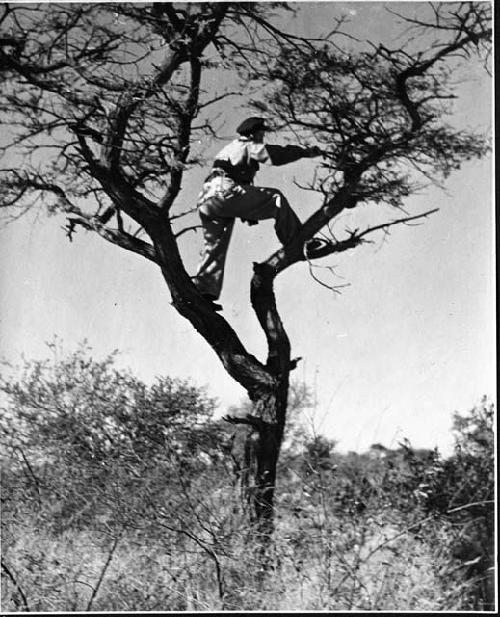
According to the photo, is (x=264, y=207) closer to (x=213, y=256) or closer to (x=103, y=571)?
(x=213, y=256)

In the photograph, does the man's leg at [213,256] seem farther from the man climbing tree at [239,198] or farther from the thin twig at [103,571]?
the thin twig at [103,571]

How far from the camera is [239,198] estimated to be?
5457 millimetres

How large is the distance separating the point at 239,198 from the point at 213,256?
0.33 metres

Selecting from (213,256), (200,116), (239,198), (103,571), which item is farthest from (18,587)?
(200,116)

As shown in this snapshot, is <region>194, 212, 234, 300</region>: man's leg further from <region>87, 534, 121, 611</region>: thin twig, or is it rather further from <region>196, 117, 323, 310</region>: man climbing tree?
<region>87, 534, 121, 611</region>: thin twig

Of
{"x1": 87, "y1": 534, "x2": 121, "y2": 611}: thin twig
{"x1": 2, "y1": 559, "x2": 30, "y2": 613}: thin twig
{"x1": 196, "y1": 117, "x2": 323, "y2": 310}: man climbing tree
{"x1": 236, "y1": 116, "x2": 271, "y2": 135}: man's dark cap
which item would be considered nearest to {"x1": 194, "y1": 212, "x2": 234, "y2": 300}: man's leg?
{"x1": 196, "y1": 117, "x2": 323, "y2": 310}: man climbing tree

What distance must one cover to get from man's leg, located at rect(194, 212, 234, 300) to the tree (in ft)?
0.24

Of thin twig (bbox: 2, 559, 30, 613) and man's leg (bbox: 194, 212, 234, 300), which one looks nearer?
thin twig (bbox: 2, 559, 30, 613)

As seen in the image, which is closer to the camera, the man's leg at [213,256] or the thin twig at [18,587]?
the thin twig at [18,587]

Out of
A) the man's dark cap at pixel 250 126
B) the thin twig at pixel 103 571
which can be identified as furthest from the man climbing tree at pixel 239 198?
the thin twig at pixel 103 571

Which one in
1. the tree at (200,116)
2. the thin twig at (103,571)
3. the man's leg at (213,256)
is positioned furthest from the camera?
the man's leg at (213,256)

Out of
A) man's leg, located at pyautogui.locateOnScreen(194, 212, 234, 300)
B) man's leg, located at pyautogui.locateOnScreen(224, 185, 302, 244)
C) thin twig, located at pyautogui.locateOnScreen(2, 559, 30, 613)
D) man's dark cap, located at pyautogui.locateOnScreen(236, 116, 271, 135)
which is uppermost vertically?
man's dark cap, located at pyautogui.locateOnScreen(236, 116, 271, 135)

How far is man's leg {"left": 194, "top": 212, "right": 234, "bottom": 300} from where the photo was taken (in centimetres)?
549

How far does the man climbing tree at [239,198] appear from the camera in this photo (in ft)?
17.9
